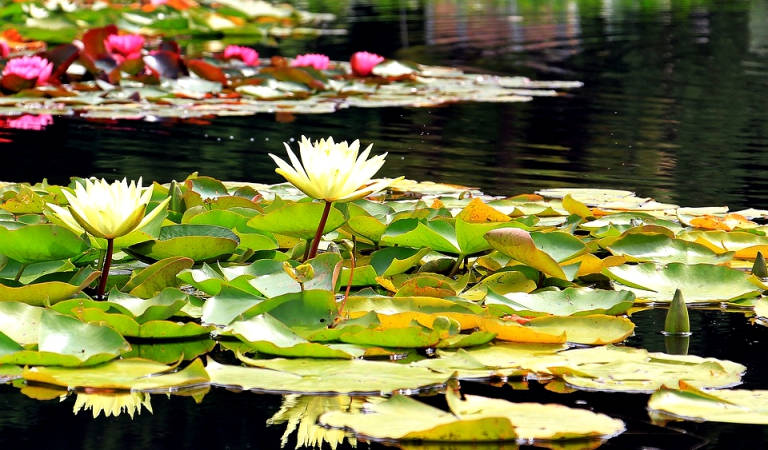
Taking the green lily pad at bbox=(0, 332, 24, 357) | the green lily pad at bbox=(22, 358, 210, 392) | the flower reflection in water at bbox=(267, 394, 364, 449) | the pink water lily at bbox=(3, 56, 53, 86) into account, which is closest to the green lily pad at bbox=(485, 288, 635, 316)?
the flower reflection in water at bbox=(267, 394, 364, 449)

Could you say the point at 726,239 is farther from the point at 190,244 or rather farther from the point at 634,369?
the point at 190,244

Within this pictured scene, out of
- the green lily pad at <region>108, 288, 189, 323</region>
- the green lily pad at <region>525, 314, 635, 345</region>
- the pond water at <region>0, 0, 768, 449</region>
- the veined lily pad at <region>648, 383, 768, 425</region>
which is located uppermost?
the green lily pad at <region>108, 288, 189, 323</region>

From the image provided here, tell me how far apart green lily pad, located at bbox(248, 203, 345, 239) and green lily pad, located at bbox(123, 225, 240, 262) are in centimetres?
9

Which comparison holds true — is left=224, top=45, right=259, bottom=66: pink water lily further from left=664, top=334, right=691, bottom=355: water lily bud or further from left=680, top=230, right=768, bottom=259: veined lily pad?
left=664, top=334, right=691, bottom=355: water lily bud

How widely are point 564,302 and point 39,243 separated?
1.08m

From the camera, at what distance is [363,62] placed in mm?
7109

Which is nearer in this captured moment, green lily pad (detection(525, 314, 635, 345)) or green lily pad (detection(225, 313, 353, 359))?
green lily pad (detection(225, 313, 353, 359))

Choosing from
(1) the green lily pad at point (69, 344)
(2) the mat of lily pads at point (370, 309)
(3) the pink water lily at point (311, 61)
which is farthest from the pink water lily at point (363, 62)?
(1) the green lily pad at point (69, 344)

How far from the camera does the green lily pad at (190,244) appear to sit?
2377mm

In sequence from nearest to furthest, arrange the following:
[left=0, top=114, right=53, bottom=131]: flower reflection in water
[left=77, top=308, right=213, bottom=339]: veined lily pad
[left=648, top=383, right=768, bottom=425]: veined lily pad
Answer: [left=648, top=383, right=768, bottom=425]: veined lily pad → [left=77, top=308, right=213, bottom=339]: veined lily pad → [left=0, top=114, right=53, bottom=131]: flower reflection in water

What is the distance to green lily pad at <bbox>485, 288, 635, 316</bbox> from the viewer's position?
7.27 feet

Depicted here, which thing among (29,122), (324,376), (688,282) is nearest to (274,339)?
(324,376)

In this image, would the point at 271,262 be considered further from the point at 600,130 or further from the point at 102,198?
the point at 600,130

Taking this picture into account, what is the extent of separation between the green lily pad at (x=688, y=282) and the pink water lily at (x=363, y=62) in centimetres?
476
